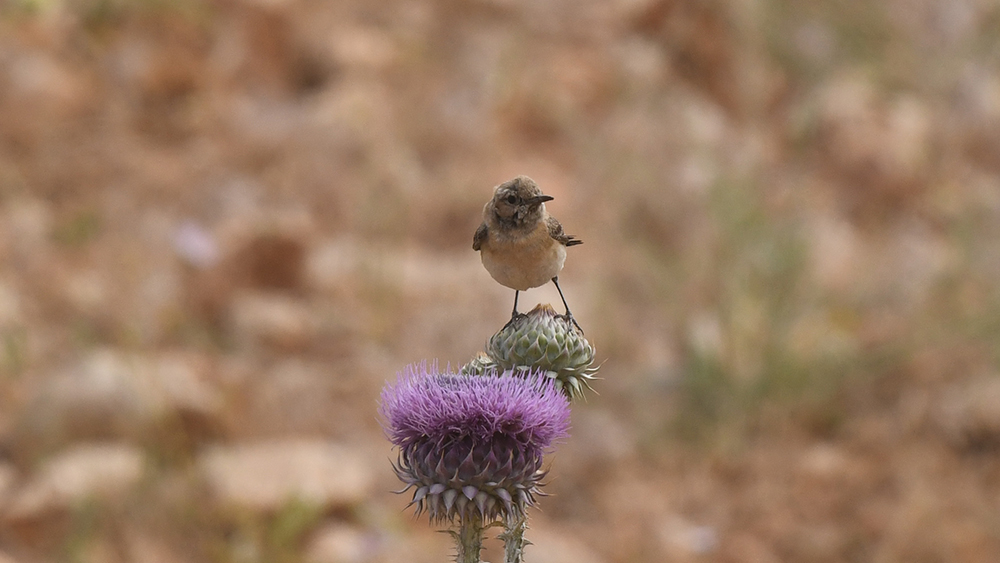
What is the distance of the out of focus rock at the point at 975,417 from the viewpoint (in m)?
8.91

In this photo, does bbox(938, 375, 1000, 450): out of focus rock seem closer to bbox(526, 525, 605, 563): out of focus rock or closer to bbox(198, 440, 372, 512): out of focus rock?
bbox(526, 525, 605, 563): out of focus rock

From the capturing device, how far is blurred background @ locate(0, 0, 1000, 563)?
8.27 meters

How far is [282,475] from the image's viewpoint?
8.16 m

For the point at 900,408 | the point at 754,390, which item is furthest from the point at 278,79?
the point at 900,408

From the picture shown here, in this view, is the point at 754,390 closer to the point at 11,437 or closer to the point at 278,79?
the point at 11,437

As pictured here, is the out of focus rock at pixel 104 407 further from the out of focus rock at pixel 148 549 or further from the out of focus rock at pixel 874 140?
the out of focus rock at pixel 874 140

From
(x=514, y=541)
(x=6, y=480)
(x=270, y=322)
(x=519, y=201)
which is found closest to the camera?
(x=514, y=541)

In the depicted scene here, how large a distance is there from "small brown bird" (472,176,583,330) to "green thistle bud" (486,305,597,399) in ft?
0.20

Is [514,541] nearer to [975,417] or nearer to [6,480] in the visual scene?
[6,480]

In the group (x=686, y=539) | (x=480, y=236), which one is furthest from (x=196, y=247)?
(x=480, y=236)

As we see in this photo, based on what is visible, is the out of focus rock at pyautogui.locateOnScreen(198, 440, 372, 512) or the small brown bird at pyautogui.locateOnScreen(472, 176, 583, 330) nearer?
the small brown bird at pyautogui.locateOnScreen(472, 176, 583, 330)

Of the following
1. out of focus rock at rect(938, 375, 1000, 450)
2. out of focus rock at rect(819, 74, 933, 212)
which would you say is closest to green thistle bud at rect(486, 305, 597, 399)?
out of focus rock at rect(938, 375, 1000, 450)

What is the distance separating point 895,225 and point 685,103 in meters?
2.65

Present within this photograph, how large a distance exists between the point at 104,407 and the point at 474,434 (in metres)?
6.35
